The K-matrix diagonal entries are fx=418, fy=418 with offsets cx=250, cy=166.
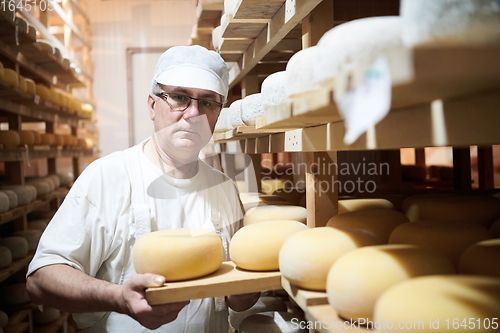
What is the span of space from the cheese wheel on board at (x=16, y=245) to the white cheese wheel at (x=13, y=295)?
0.27 meters

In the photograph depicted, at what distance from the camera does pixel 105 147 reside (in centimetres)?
286

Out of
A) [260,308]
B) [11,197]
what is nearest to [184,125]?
[260,308]

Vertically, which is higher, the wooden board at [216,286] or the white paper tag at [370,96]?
the white paper tag at [370,96]

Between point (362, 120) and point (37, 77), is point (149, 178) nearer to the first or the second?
point (362, 120)

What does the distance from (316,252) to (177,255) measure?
31 centimetres

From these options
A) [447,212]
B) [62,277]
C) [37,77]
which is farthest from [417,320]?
[37,77]

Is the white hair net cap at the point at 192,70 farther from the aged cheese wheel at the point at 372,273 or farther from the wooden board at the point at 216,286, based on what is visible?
the aged cheese wheel at the point at 372,273

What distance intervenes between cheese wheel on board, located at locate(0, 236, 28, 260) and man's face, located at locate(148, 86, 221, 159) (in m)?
1.88

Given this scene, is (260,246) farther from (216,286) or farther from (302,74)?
(302,74)

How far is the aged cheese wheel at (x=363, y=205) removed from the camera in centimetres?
123

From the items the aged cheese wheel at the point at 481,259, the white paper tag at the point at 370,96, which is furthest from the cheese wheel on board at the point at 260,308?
the white paper tag at the point at 370,96

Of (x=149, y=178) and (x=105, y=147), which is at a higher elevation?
(x=105, y=147)

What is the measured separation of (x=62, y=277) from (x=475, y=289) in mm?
994

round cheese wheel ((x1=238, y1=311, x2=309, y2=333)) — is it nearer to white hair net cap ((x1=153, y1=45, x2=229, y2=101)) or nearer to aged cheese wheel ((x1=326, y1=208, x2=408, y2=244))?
aged cheese wheel ((x1=326, y1=208, x2=408, y2=244))
